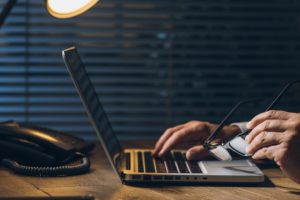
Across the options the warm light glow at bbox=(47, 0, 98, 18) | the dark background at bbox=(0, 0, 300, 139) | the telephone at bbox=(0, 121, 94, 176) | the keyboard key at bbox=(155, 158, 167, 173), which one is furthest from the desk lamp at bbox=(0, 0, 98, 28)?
the dark background at bbox=(0, 0, 300, 139)

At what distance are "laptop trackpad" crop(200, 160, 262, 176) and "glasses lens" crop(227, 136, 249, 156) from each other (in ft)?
0.09

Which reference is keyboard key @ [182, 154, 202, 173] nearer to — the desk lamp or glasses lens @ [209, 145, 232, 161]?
glasses lens @ [209, 145, 232, 161]

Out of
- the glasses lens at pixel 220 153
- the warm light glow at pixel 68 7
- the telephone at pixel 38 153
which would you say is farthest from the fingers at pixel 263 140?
the warm light glow at pixel 68 7

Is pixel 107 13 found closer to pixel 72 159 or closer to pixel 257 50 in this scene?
pixel 257 50

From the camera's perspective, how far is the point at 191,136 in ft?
5.31

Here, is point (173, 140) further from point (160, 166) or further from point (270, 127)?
point (270, 127)

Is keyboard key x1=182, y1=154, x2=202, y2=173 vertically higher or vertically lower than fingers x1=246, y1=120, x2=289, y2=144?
lower

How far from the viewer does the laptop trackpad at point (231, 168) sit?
1.37 meters

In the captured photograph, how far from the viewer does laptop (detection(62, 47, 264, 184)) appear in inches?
52.2

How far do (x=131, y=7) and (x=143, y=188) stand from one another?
1205 mm

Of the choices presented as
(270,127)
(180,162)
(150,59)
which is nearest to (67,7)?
(180,162)

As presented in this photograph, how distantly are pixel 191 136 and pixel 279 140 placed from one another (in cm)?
32

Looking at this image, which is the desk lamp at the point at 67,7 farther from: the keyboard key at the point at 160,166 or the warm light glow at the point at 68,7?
the keyboard key at the point at 160,166

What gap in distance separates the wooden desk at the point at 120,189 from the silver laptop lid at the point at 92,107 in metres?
0.06
